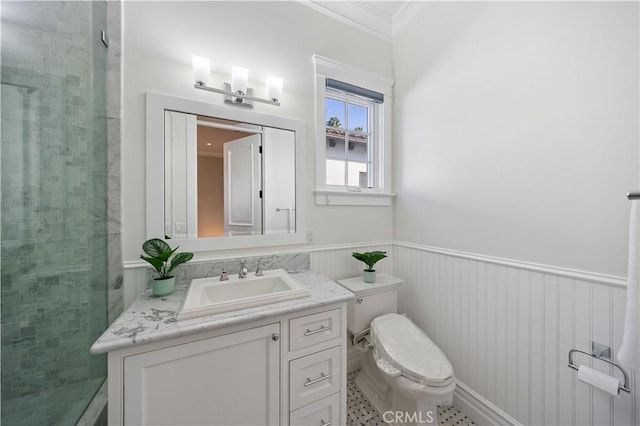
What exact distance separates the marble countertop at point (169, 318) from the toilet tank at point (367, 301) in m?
0.42

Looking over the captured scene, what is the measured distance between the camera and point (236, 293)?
1347 millimetres

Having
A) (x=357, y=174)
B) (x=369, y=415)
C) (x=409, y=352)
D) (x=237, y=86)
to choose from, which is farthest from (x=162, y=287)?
(x=357, y=174)

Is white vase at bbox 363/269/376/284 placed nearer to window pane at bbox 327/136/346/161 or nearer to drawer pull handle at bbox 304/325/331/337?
drawer pull handle at bbox 304/325/331/337

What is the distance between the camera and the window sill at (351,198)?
1.79 metres

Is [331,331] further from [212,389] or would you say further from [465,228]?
[465,228]

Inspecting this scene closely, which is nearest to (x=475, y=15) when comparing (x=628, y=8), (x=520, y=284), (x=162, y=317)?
(x=628, y=8)

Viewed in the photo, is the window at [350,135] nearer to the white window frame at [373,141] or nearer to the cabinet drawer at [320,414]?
the white window frame at [373,141]

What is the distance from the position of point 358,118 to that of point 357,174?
506 millimetres

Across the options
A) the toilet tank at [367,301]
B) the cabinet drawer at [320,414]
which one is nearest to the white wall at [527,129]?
the toilet tank at [367,301]

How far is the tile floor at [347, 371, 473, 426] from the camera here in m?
1.42

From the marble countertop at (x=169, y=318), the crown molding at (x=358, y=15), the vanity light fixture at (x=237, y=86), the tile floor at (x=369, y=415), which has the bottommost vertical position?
the tile floor at (x=369, y=415)

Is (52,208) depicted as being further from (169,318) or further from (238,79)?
(238,79)

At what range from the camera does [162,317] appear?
38.2 inches

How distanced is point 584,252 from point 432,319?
0.98 meters
